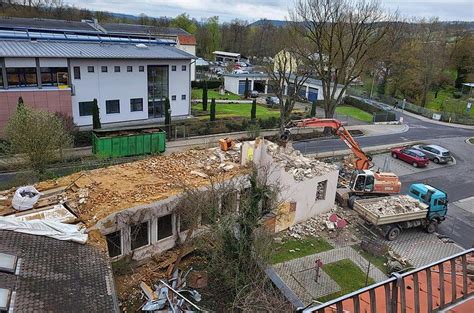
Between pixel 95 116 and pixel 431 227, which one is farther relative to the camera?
pixel 95 116

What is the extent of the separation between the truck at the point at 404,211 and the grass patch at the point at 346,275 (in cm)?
368

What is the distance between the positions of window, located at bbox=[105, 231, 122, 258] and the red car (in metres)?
31.2

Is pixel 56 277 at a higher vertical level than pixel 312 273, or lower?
higher

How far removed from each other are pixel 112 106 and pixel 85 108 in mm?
3117

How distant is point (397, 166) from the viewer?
129 feet

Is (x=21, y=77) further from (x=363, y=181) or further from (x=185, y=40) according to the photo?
(x=185, y=40)

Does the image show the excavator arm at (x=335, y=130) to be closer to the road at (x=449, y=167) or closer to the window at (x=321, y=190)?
the window at (x=321, y=190)

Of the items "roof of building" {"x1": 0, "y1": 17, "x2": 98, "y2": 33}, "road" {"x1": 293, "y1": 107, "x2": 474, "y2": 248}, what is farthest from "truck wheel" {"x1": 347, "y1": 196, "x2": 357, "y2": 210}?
"roof of building" {"x1": 0, "y1": 17, "x2": 98, "y2": 33}

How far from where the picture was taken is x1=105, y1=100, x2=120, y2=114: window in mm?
43906

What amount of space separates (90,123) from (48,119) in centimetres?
1476

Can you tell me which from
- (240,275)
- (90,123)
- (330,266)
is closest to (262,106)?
(90,123)

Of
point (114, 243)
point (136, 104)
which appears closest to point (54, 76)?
point (136, 104)

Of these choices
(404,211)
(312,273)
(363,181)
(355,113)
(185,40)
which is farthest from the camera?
(185,40)

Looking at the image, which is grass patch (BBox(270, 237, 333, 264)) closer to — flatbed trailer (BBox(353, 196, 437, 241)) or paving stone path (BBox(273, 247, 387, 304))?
paving stone path (BBox(273, 247, 387, 304))
